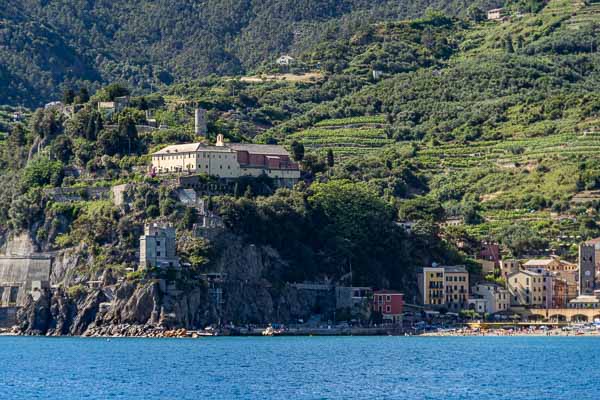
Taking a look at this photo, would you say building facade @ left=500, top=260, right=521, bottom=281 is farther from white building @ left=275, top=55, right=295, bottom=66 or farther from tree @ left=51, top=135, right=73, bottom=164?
white building @ left=275, top=55, right=295, bottom=66

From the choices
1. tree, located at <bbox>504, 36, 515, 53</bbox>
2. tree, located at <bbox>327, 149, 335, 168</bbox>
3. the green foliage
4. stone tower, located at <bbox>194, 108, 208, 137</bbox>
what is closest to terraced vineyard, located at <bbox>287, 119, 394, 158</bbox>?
tree, located at <bbox>327, 149, 335, 168</bbox>

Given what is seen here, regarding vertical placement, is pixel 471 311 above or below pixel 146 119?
below

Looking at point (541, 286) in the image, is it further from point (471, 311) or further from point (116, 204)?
point (116, 204)

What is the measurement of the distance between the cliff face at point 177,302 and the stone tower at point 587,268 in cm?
2045

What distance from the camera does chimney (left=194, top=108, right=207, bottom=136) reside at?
13612cm

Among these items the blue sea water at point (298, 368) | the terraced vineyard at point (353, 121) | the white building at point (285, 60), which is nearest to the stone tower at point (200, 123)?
the blue sea water at point (298, 368)

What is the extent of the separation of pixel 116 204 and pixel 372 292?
19.3 meters

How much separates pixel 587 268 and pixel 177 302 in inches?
1286

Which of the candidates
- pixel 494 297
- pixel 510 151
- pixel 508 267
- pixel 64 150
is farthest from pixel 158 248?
pixel 510 151

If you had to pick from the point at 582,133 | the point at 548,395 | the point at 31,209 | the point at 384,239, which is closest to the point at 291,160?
the point at 384,239

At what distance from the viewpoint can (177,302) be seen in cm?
11225

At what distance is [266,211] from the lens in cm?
12019

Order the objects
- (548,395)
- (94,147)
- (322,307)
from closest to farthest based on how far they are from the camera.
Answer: (548,395)
(322,307)
(94,147)

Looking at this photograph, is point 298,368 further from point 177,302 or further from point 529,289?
point 529,289
